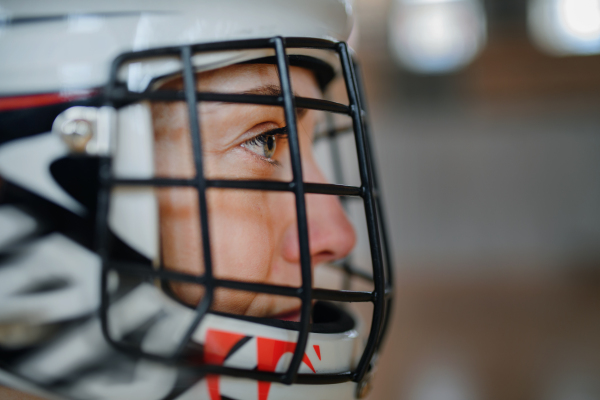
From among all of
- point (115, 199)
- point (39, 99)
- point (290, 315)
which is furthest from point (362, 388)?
point (39, 99)

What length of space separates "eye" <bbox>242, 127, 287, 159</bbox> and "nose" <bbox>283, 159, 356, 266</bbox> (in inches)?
1.8

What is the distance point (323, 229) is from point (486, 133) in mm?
3444

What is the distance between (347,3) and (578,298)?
2693 mm

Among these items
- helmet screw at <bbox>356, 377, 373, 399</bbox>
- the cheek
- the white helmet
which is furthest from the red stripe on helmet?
helmet screw at <bbox>356, 377, 373, 399</bbox>

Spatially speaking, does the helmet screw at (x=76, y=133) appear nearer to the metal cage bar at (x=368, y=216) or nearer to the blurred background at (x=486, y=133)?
the metal cage bar at (x=368, y=216)

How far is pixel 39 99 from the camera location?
1.51 ft

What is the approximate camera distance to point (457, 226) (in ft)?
12.3

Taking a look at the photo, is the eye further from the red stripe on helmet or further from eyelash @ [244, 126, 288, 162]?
the red stripe on helmet

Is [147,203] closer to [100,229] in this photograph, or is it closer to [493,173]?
[100,229]

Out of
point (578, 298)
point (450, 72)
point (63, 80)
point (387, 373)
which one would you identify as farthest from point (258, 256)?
point (450, 72)

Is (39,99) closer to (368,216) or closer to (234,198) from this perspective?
(234,198)

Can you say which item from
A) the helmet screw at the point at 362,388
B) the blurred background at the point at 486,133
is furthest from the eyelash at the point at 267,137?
the blurred background at the point at 486,133

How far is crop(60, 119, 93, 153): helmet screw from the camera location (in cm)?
45

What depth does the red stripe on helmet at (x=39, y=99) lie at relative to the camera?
0.46m
